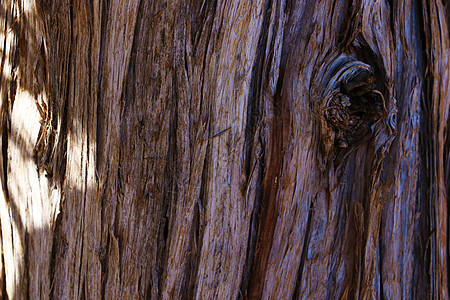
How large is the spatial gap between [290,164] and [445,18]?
2.71ft

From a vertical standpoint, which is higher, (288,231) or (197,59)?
(197,59)


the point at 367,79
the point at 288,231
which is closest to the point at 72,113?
the point at 288,231

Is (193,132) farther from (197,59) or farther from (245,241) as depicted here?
(245,241)

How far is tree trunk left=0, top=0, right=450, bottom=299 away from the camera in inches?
44.3

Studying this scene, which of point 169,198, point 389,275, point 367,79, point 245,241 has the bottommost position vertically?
point 389,275

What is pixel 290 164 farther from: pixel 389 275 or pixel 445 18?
pixel 445 18

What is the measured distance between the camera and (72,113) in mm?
1188

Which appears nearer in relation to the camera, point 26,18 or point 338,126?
point 338,126

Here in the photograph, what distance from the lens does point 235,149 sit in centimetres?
114

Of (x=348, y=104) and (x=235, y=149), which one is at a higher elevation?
(x=348, y=104)

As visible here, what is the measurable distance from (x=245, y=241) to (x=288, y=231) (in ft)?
0.50

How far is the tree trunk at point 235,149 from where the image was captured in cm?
112

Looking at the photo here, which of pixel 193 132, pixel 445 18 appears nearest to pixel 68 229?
pixel 193 132

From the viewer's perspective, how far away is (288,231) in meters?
1.20
